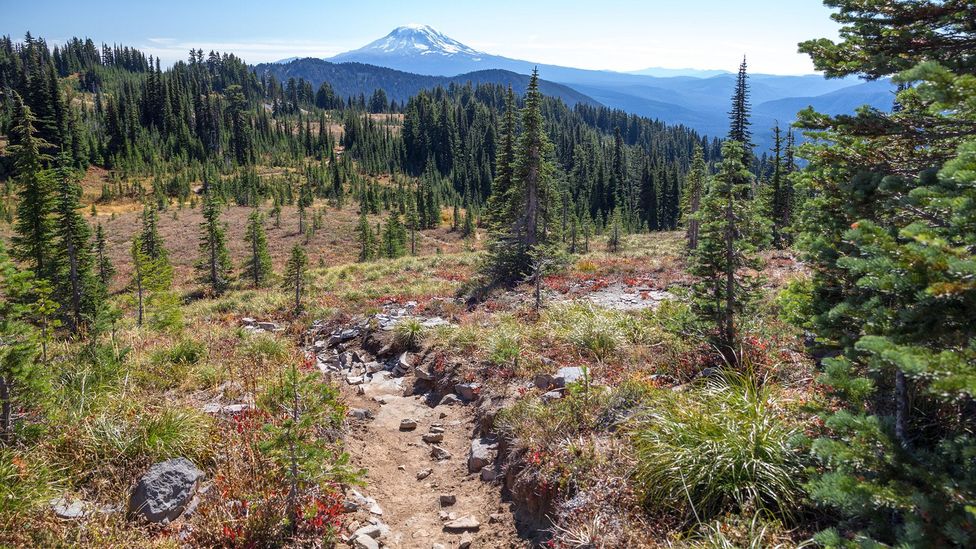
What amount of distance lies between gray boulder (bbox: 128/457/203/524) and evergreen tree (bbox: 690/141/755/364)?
24.0 feet

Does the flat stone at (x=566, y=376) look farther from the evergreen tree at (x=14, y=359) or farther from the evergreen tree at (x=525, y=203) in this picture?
the evergreen tree at (x=525, y=203)

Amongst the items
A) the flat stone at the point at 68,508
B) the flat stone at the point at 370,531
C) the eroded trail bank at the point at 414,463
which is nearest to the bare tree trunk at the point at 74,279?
the eroded trail bank at the point at 414,463

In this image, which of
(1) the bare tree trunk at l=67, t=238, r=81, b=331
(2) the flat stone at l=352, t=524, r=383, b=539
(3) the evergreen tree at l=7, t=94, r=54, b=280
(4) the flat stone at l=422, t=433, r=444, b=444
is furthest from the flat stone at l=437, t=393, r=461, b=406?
(1) the bare tree trunk at l=67, t=238, r=81, b=331

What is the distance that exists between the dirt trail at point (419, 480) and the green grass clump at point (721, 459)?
1.83 meters

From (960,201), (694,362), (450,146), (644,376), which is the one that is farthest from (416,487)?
(450,146)

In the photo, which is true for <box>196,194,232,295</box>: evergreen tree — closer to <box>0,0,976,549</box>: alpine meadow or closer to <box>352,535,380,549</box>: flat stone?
<box>0,0,976,549</box>: alpine meadow

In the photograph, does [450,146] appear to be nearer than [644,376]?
No

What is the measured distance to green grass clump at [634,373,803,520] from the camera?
186 inches

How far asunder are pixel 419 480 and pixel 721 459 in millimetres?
4428

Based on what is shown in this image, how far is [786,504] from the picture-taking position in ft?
15.1

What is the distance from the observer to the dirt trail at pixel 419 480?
6.14 meters

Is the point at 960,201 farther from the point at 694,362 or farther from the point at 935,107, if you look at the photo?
the point at 694,362

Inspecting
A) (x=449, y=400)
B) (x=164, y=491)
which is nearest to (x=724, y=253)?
(x=449, y=400)

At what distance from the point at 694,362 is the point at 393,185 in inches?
4062
